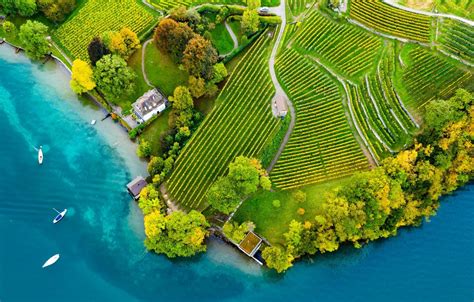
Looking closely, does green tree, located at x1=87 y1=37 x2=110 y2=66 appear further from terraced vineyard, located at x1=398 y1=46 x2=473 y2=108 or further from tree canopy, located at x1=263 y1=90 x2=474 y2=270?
terraced vineyard, located at x1=398 y1=46 x2=473 y2=108

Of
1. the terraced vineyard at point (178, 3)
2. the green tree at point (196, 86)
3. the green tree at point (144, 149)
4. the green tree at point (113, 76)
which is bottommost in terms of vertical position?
the green tree at point (144, 149)

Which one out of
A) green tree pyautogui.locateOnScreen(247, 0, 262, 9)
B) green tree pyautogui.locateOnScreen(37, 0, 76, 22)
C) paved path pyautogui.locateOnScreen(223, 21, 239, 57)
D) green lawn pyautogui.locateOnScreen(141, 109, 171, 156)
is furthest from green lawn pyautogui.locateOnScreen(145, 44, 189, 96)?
green tree pyautogui.locateOnScreen(37, 0, 76, 22)

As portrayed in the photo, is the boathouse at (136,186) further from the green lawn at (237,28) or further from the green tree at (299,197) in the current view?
the green lawn at (237,28)

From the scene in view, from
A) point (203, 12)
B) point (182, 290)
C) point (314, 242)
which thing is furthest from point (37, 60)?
point (314, 242)

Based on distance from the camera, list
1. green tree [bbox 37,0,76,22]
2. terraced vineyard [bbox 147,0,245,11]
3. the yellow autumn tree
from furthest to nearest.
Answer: green tree [bbox 37,0,76,22] < terraced vineyard [bbox 147,0,245,11] < the yellow autumn tree

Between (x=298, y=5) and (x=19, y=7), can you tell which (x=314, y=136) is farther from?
(x=19, y=7)

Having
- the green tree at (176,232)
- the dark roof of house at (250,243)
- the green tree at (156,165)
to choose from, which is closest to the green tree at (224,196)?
the green tree at (176,232)
